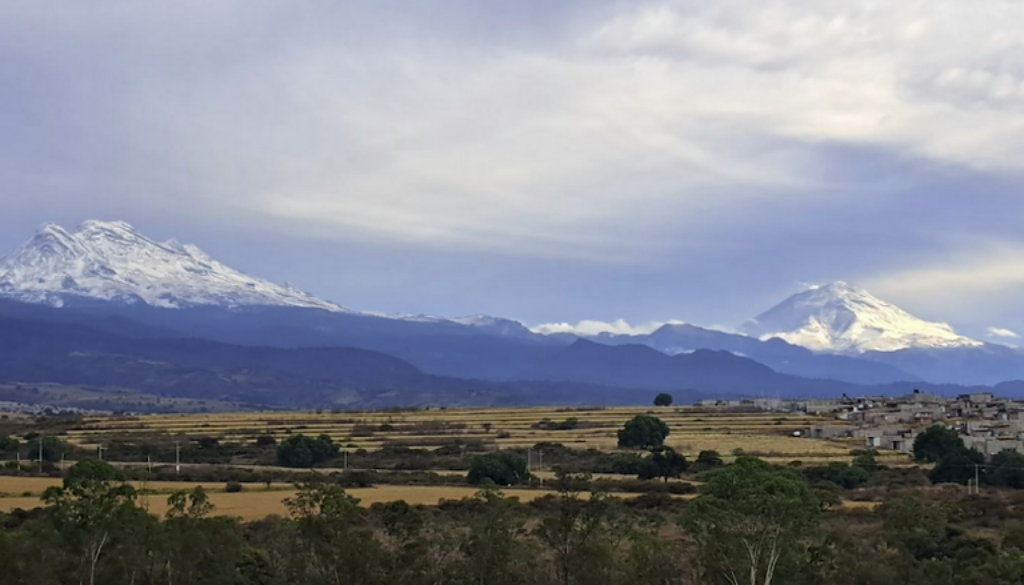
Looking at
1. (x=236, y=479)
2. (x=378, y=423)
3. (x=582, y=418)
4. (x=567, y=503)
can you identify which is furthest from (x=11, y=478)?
(x=582, y=418)

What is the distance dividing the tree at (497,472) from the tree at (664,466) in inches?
305

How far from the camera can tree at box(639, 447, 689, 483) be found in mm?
69938

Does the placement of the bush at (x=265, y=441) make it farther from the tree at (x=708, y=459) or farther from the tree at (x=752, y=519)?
the tree at (x=752, y=519)

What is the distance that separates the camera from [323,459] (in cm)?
7931

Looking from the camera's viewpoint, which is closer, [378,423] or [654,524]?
[654,524]

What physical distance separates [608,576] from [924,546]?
1114cm

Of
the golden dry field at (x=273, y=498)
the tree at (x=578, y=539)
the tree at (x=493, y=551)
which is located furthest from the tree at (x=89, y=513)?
the golden dry field at (x=273, y=498)

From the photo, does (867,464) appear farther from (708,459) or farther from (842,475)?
(708,459)

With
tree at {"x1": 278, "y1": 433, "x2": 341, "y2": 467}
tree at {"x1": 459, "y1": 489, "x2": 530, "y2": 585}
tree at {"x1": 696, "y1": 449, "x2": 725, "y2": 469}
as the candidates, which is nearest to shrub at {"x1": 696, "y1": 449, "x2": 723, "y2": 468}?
tree at {"x1": 696, "y1": 449, "x2": 725, "y2": 469}

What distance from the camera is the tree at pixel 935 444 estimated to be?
77438 millimetres

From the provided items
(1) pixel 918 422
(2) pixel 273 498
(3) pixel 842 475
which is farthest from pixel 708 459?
(1) pixel 918 422

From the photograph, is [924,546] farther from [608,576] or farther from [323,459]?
[323,459]

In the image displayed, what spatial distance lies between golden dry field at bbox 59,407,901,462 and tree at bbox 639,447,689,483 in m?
Result: 11.2

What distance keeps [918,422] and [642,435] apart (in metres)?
31.2
